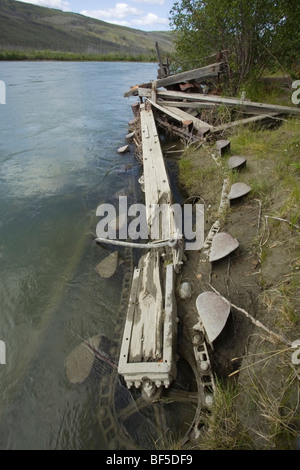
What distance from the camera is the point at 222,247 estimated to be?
3469mm

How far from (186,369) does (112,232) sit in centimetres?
341

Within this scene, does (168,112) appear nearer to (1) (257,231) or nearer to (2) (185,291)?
(1) (257,231)

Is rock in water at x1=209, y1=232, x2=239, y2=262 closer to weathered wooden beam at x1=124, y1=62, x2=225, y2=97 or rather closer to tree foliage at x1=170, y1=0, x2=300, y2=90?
tree foliage at x1=170, y1=0, x2=300, y2=90

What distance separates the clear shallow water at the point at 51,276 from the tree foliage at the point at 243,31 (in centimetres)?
476

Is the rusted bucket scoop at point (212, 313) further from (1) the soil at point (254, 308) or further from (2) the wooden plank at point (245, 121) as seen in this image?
(2) the wooden plank at point (245, 121)

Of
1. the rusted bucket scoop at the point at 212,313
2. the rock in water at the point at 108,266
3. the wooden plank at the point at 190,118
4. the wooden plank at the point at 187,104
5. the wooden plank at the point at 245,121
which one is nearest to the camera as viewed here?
the rusted bucket scoop at the point at 212,313

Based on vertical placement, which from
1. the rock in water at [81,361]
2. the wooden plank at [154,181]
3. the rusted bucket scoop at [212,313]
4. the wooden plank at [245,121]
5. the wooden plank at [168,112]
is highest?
the wooden plank at [168,112]

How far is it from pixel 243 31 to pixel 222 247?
7891 mm

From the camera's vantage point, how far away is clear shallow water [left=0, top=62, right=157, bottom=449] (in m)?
3.02

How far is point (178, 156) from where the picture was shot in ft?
26.2

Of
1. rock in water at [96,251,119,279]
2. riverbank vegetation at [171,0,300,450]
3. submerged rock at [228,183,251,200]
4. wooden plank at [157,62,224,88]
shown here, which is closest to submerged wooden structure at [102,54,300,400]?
riverbank vegetation at [171,0,300,450]

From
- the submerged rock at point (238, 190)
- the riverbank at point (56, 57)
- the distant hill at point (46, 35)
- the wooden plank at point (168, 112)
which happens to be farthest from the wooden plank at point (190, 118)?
the distant hill at point (46, 35)

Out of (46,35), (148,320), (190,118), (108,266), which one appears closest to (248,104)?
(190,118)

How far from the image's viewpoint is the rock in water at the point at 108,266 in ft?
15.2
